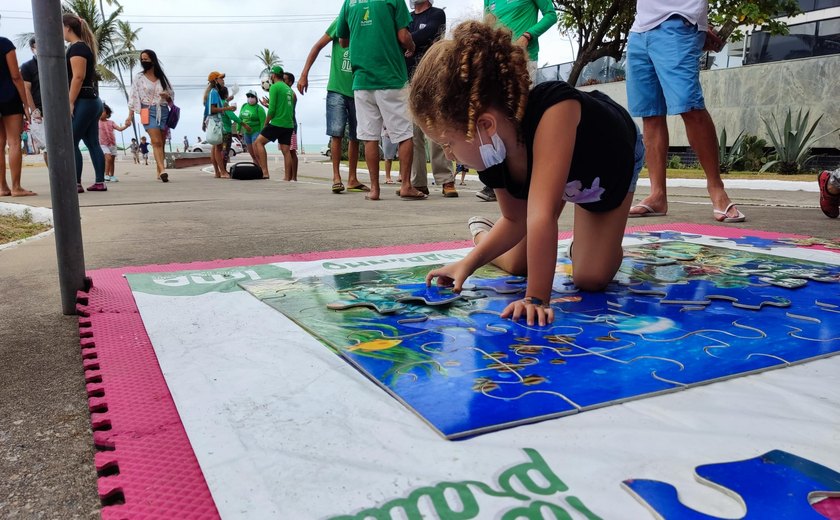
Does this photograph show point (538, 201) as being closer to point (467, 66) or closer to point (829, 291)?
point (467, 66)

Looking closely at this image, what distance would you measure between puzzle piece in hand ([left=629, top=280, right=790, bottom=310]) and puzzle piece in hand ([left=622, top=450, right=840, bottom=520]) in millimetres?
1040

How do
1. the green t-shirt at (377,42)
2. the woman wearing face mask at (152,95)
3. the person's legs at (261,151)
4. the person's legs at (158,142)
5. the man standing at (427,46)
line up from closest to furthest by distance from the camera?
the green t-shirt at (377,42) < the man standing at (427,46) < the woman wearing face mask at (152,95) < the person's legs at (158,142) < the person's legs at (261,151)

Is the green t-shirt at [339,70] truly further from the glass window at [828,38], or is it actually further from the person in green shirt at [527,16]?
the glass window at [828,38]

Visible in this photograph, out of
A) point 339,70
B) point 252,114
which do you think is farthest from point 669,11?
point 252,114

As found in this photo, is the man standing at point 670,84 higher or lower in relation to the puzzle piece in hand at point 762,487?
higher

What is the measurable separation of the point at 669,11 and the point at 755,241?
1838 millimetres

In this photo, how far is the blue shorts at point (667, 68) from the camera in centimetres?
409

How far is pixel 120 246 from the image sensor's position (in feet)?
11.4

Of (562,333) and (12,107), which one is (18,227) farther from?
(562,333)

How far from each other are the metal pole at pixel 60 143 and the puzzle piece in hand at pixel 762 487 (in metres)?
1.90

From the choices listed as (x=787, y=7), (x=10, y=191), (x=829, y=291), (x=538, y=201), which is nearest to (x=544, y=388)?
(x=538, y=201)

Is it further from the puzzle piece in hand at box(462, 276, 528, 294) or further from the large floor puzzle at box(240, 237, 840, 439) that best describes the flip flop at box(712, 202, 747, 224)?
the puzzle piece in hand at box(462, 276, 528, 294)

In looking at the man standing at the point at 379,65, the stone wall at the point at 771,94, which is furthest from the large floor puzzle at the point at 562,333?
the stone wall at the point at 771,94

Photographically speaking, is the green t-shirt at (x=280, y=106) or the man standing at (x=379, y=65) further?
→ the green t-shirt at (x=280, y=106)
